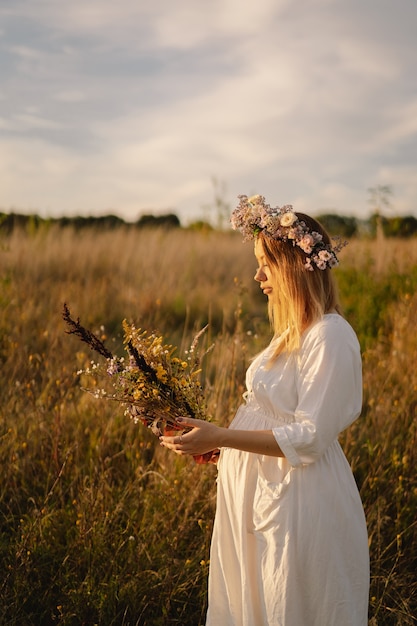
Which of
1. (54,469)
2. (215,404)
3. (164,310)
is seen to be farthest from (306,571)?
(164,310)

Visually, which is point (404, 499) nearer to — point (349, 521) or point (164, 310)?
point (349, 521)

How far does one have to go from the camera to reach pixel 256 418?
2.30 m

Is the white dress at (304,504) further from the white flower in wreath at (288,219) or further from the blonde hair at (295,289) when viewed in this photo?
the white flower in wreath at (288,219)

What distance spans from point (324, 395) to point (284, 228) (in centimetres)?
60

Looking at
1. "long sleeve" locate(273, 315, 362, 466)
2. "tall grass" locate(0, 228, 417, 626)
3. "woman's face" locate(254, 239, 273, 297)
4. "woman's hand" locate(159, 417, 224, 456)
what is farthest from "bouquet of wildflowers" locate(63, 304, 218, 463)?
"tall grass" locate(0, 228, 417, 626)

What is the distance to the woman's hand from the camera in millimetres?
2076

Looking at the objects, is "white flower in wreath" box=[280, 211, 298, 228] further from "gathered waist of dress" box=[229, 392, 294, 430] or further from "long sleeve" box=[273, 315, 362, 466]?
"gathered waist of dress" box=[229, 392, 294, 430]

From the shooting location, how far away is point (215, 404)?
367 cm

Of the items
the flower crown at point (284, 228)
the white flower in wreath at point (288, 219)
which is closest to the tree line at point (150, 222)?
the flower crown at point (284, 228)

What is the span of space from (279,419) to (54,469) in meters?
1.85

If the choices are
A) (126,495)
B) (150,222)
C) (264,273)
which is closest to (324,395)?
(264,273)

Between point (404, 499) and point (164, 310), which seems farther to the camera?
point (164, 310)

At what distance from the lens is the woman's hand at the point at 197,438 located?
208 cm

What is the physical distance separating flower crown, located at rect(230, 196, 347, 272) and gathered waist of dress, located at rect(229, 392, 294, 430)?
Result: 0.50m
